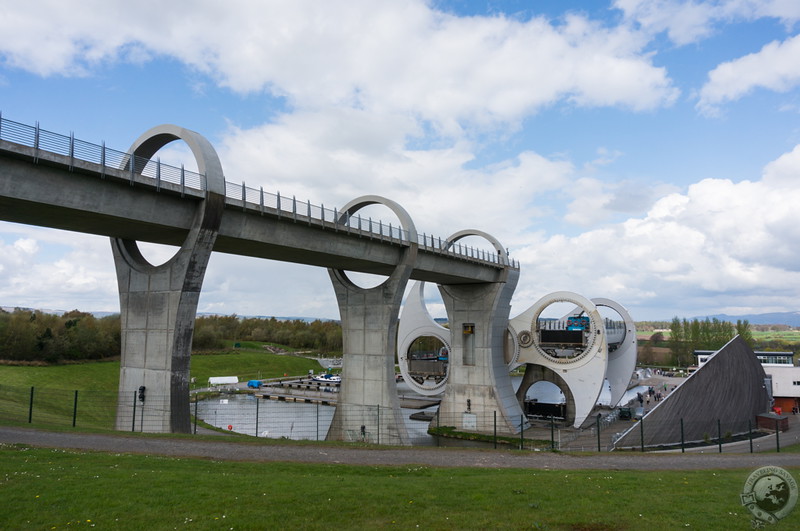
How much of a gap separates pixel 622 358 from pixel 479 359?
21971mm

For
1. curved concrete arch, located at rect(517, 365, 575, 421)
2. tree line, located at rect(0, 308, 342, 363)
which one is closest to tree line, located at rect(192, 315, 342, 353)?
tree line, located at rect(0, 308, 342, 363)

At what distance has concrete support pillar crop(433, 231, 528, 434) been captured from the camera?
146 ft

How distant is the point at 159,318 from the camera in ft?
72.3

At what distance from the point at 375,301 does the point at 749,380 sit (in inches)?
1138

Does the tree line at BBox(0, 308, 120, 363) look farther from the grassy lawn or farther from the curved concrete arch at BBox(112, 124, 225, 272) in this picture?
the curved concrete arch at BBox(112, 124, 225, 272)

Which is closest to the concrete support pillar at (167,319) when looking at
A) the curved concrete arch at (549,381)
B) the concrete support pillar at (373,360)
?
the concrete support pillar at (373,360)

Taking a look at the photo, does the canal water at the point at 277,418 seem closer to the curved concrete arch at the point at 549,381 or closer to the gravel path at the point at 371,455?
the curved concrete arch at the point at 549,381

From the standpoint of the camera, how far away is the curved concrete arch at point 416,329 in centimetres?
5269

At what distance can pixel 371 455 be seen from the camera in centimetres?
1819

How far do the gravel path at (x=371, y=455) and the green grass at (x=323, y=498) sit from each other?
A: 177 centimetres

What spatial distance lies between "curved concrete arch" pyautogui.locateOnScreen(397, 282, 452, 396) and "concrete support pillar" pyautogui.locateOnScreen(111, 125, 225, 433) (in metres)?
33.4

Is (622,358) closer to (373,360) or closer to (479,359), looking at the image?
(479,359)

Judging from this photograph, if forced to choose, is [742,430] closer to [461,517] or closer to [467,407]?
[467,407]

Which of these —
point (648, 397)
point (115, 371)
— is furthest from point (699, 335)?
point (115, 371)
